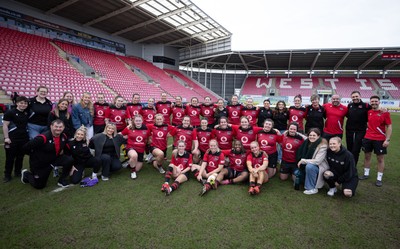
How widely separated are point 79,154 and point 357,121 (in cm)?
604

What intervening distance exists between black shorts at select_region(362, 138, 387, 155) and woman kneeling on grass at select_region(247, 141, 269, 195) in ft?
7.47

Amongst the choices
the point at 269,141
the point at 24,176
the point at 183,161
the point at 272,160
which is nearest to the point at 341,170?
the point at 272,160

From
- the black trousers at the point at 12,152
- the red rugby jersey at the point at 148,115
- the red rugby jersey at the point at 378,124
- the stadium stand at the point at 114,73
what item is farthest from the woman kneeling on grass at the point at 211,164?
the stadium stand at the point at 114,73

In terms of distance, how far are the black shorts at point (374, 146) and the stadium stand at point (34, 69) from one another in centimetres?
1439

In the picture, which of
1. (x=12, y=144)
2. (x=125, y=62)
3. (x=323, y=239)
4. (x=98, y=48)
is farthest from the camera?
(x=125, y=62)

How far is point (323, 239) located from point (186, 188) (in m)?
2.28

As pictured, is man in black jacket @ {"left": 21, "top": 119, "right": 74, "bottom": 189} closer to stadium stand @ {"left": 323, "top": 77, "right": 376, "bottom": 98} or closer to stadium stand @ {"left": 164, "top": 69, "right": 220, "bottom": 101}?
stadium stand @ {"left": 164, "top": 69, "right": 220, "bottom": 101}

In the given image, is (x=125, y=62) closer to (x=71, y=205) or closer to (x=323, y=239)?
(x=71, y=205)

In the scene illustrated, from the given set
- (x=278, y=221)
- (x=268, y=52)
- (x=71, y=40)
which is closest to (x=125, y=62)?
(x=71, y=40)

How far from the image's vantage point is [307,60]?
3036cm

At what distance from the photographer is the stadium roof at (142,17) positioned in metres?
16.3

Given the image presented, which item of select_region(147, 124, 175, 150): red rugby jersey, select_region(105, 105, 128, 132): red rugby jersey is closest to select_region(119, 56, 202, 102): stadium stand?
select_region(105, 105, 128, 132): red rugby jersey

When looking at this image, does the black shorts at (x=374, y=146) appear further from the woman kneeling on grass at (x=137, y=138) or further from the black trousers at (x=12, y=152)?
the black trousers at (x=12, y=152)

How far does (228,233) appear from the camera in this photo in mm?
2570
